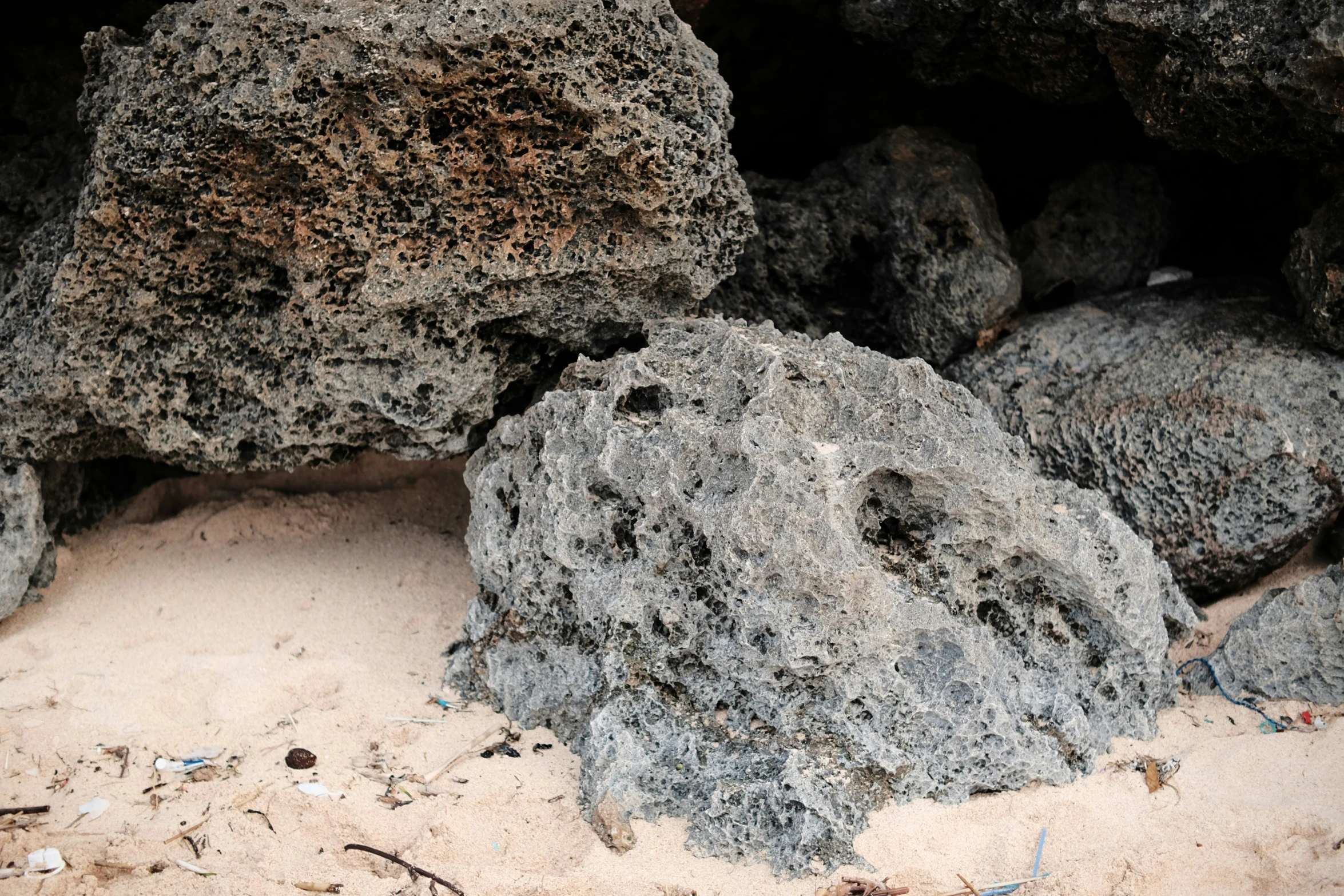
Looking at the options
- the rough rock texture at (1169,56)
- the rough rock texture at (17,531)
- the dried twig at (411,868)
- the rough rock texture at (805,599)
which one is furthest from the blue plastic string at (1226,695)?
the rough rock texture at (17,531)

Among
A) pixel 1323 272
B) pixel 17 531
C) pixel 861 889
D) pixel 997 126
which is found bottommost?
pixel 17 531

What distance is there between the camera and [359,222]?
9.68 ft

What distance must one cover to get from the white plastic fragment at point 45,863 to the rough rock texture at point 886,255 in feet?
7.83

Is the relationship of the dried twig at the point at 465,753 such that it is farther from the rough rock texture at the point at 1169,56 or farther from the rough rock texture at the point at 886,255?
the rough rock texture at the point at 1169,56

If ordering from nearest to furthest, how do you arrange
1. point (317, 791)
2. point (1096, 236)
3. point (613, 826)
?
point (613, 826), point (317, 791), point (1096, 236)

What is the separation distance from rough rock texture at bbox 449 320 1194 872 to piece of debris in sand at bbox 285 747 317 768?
504 mm

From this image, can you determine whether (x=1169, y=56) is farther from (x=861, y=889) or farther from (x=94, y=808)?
(x=94, y=808)

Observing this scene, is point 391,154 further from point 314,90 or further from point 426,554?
point 426,554

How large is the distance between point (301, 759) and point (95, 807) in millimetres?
451

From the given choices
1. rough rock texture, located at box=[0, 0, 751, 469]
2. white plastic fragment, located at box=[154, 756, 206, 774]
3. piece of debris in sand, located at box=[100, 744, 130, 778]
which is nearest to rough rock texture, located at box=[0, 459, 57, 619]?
rough rock texture, located at box=[0, 0, 751, 469]

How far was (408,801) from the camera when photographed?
2643mm

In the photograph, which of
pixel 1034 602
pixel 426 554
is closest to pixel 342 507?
pixel 426 554

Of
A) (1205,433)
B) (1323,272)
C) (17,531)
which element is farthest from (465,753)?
(1323,272)

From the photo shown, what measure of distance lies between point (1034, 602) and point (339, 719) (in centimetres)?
179
